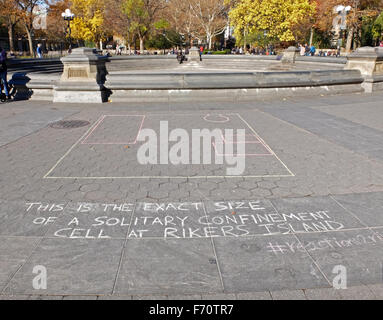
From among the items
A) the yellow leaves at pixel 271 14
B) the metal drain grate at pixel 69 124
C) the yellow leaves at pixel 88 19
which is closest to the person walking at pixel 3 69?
the metal drain grate at pixel 69 124

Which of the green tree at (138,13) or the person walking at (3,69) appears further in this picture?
the green tree at (138,13)

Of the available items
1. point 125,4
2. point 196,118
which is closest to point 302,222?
point 196,118

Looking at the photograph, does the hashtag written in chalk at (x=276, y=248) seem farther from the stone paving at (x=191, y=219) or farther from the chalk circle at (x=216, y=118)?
the chalk circle at (x=216, y=118)

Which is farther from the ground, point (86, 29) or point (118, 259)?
point (86, 29)

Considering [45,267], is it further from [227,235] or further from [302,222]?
[302,222]

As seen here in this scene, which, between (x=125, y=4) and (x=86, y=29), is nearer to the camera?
(x=125, y=4)

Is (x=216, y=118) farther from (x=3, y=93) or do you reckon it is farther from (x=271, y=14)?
(x=271, y=14)

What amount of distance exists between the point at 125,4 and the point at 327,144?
157 feet

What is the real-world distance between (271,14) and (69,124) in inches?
1694

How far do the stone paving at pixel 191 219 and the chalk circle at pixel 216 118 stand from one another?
6.13 feet

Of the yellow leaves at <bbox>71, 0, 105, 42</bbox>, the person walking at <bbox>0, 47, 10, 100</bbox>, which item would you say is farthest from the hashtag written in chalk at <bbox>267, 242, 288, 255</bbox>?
the yellow leaves at <bbox>71, 0, 105, 42</bbox>

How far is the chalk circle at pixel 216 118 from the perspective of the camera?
32.8 feet

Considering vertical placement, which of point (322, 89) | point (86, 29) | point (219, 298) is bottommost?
point (219, 298)

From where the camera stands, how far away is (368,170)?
616 cm
